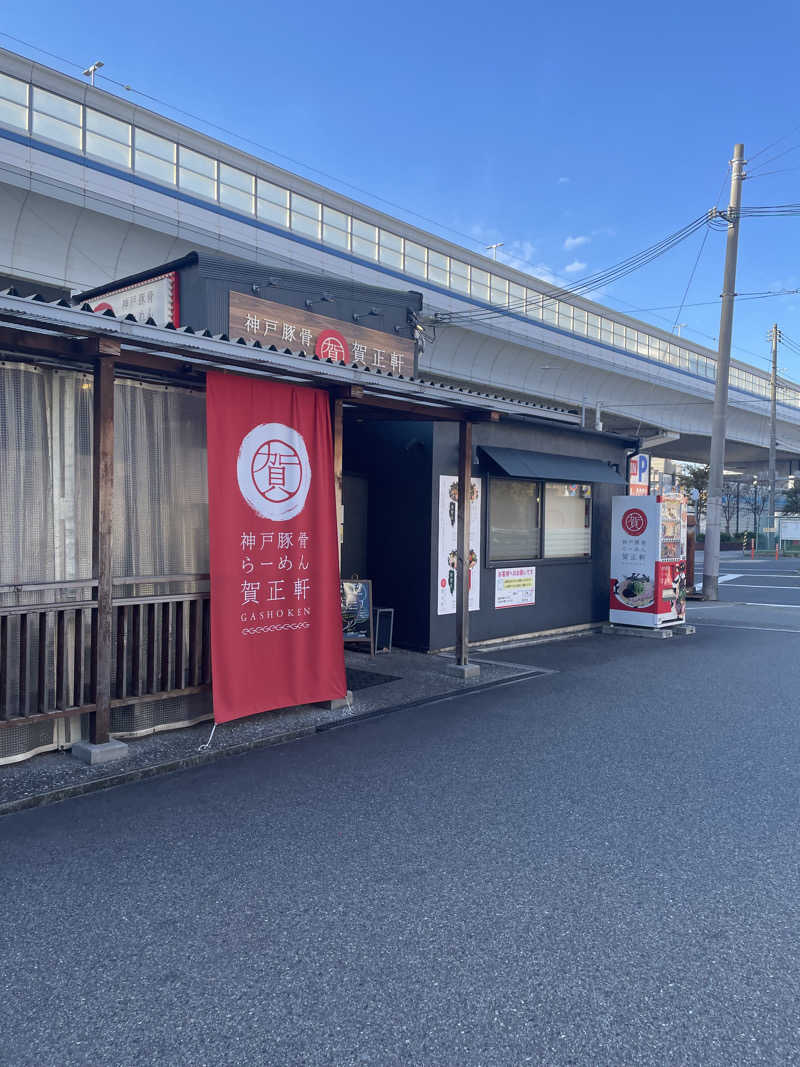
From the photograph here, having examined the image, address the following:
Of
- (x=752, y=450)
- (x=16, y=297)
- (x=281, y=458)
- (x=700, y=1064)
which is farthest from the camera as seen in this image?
(x=752, y=450)

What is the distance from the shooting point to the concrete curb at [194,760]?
454 centimetres

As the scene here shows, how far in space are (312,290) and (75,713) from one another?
7593mm

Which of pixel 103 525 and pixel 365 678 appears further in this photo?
pixel 365 678

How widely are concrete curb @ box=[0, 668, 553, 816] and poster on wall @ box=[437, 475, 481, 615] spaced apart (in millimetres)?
2117

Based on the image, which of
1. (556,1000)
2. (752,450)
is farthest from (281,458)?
(752,450)

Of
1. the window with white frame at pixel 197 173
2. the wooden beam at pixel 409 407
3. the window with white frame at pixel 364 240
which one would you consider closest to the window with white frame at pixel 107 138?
the window with white frame at pixel 197 173

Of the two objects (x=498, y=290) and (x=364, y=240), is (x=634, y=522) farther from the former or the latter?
(x=498, y=290)

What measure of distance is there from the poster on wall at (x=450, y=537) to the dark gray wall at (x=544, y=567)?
0.09m

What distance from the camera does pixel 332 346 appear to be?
11320 millimetres

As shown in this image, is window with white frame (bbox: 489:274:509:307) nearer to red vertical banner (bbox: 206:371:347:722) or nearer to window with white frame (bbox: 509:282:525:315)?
window with white frame (bbox: 509:282:525:315)

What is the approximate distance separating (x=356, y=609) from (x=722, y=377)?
500 inches

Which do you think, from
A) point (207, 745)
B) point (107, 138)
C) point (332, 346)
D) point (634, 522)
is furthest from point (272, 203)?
point (207, 745)

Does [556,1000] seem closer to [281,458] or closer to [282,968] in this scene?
[282,968]

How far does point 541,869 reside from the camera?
379 cm
